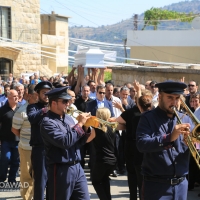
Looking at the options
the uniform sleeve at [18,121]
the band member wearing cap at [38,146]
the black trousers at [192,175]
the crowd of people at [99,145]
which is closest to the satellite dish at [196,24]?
the black trousers at [192,175]

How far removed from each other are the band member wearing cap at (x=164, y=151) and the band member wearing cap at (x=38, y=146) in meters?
2.77

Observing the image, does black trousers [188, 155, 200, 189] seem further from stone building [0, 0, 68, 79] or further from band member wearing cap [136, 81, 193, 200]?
stone building [0, 0, 68, 79]

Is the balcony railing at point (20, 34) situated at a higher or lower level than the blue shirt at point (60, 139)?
higher

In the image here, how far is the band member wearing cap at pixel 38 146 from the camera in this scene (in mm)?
7875

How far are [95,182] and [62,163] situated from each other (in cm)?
189

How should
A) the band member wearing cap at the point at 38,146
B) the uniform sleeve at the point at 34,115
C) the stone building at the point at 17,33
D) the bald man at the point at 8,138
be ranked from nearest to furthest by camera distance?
1. the uniform sleeve at the point at 34,115
2. the band member wearing cap at the point at 38,146
3. the bald man at the point at 8,138
4. the stone building at the point at 17,33

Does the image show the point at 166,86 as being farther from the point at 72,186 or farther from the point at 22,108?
the point at 22,108

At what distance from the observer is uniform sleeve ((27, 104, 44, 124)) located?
766 centimetres

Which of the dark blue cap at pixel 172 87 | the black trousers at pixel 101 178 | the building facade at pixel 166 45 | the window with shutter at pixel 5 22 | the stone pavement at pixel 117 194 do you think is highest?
the window with shutter at pixel 5 22

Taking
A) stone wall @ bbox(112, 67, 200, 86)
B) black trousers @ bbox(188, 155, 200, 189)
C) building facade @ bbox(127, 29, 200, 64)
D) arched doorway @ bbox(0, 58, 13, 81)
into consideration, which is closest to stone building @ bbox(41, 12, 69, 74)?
building facade @ bbox(127, 29, 200, 64)

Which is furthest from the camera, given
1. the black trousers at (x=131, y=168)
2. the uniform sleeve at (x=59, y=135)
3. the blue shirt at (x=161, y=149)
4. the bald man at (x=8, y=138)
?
the bald man at (x=8, y=138)

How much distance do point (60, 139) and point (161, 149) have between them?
53.2 inches

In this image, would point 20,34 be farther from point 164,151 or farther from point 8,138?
point 164,151

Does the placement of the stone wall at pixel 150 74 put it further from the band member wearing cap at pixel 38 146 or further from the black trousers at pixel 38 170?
the black trousers at pixel 38 170
